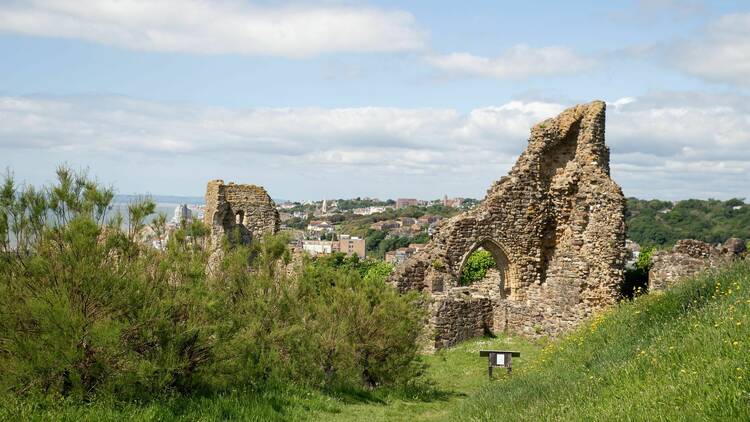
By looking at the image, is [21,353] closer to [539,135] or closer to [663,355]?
[663,355]

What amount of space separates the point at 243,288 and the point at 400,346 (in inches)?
124

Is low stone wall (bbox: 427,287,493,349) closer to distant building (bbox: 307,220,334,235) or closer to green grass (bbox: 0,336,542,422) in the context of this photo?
green grass (bbox: 0,336,542,422)

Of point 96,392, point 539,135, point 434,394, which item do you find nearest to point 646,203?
point 539,135

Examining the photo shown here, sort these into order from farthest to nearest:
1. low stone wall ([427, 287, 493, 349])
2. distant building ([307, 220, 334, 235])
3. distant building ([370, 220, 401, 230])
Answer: distant building ([370, 220, 401, 230]) < distant building ([307, 220, 334, 235]) < low stone wall ([427, 287, 493, 349])

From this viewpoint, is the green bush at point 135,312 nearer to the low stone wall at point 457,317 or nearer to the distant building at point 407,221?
the low stone wall at point 457,317

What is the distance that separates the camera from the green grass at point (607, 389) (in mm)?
7027

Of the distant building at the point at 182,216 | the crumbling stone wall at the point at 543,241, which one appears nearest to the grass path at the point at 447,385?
the crumbling stone wall at the point at 543,241

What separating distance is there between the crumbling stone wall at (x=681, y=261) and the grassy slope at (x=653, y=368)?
758 cm

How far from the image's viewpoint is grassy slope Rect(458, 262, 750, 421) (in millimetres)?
6844

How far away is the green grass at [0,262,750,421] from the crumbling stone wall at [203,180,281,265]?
13.4m

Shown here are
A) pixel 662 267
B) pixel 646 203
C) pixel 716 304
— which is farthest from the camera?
pixel 646 203

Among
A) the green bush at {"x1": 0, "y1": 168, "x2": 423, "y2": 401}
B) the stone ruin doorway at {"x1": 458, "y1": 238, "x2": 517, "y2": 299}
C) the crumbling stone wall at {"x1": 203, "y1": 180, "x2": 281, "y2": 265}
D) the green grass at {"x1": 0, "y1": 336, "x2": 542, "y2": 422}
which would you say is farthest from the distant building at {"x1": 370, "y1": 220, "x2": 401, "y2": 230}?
the green bush at {"x1": 0, "y1": 168, "x2": 423, "y2": 401}

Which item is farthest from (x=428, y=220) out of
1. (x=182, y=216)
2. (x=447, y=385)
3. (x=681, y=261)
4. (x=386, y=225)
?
(x=182, y=216)

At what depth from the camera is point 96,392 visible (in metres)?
8.93
